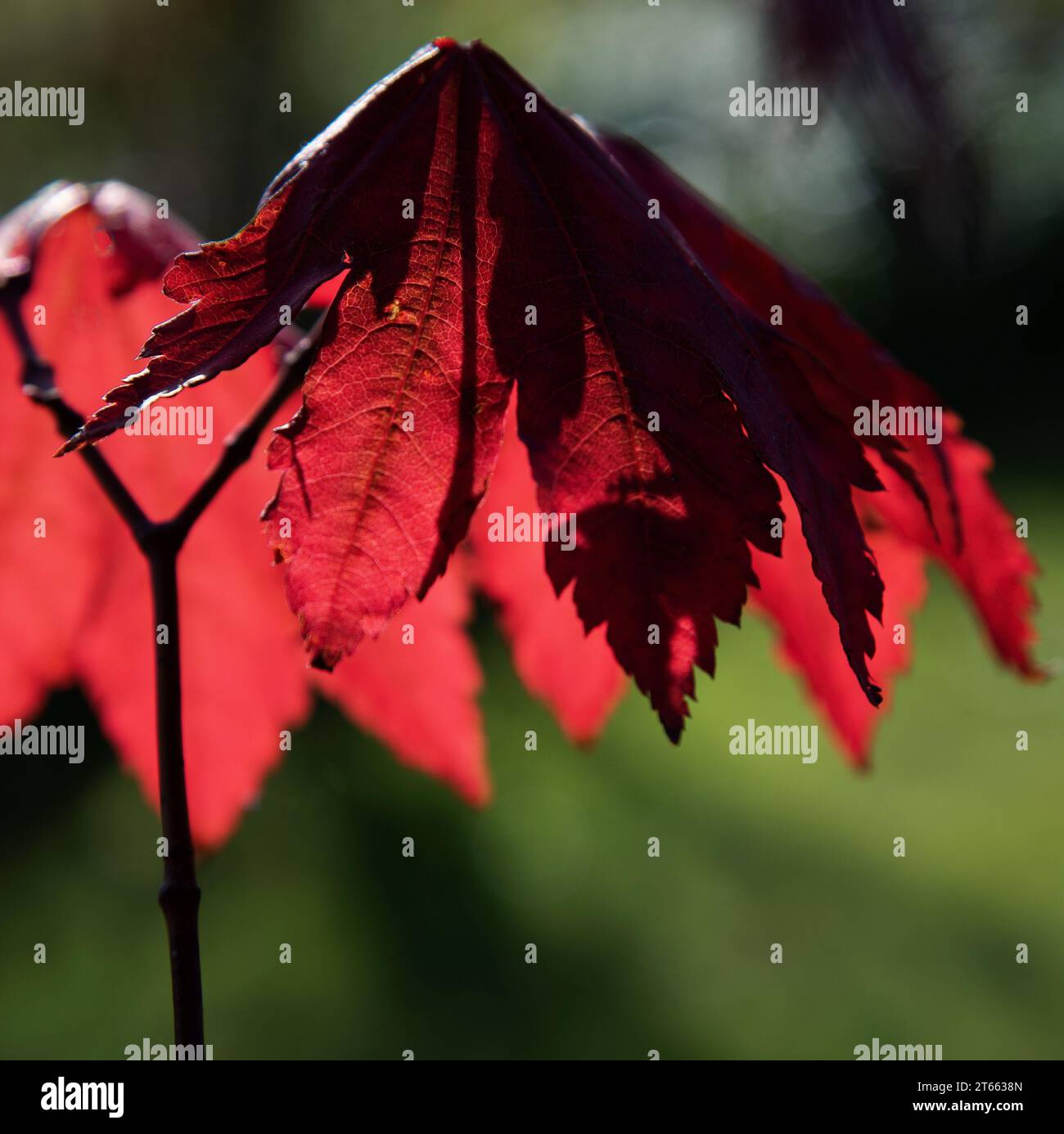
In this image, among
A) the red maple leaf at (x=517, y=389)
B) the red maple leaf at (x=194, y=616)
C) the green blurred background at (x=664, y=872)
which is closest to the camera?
the red maple leaf at (x=517, y=389)

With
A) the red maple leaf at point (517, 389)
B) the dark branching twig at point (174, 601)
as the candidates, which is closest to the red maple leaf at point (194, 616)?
the dark branching twig at point (174, 601)

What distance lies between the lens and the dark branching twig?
62 cm

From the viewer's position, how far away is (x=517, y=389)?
1.97ft

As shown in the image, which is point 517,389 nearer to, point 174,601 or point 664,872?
point 174,601

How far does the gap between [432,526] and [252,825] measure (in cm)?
262

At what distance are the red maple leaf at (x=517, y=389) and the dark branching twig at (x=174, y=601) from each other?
0.23 feet

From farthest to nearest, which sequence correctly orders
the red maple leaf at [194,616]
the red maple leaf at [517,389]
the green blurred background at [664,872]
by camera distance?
1. the green blurred background at [664,872]
2. the red maple leaf at [194,616]
3. the red maple leaf at [517,389]

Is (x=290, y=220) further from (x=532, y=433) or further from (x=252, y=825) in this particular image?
(x=252, y=825)

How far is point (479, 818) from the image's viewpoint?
299 cm

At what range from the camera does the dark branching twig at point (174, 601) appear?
62 cm

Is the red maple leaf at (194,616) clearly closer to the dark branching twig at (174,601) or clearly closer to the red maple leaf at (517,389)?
the dark branching twig at (174,601)

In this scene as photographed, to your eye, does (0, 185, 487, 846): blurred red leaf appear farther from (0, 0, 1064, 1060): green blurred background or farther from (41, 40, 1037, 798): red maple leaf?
(41, 40, 1037, 798): red maple leaf

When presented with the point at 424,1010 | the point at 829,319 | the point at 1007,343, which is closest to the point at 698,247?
the point at 829,319

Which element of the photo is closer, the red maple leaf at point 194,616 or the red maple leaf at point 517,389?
the red maple leaf at point 517,389
